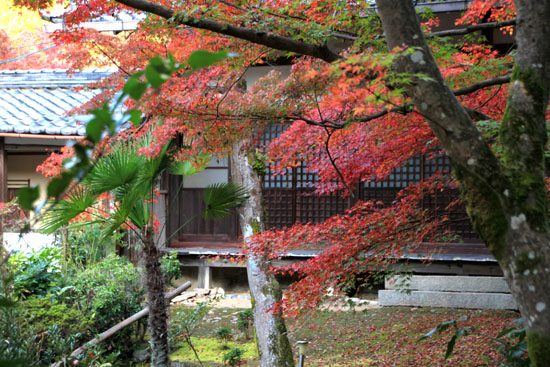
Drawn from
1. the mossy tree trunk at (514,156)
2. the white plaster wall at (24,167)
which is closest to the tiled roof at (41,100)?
the white plaster wall at (24,167)

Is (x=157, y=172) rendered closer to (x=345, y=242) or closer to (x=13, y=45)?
(x=345, y=242)

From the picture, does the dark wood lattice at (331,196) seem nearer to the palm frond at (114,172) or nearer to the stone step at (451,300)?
the stone step at (451,300)

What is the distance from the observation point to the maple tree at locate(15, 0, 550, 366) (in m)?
2.60

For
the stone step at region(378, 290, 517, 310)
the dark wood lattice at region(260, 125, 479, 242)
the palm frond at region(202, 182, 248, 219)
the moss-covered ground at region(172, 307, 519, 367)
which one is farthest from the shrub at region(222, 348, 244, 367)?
the dark wood lattice at region(260, 125, 479, 242)

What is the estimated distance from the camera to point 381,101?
102 inches

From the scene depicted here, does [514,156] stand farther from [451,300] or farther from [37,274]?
[451,300]

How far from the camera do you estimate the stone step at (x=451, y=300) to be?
8.43 m

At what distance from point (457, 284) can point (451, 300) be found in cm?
29

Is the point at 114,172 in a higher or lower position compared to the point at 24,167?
lower

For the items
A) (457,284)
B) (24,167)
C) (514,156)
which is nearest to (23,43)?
(24,167)

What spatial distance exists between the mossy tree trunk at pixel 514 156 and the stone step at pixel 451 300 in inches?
242

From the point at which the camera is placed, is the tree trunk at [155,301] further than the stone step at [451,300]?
No

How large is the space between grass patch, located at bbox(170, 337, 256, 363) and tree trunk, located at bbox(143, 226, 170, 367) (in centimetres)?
194

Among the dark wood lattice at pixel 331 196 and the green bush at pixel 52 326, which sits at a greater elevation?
the dark wood lattice at pixel 331 196
